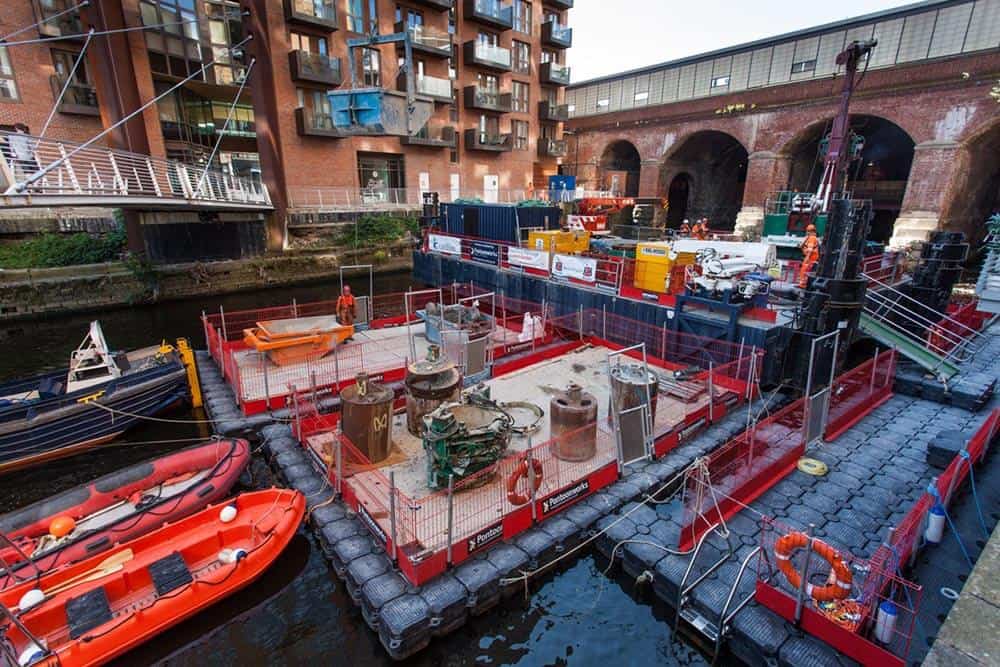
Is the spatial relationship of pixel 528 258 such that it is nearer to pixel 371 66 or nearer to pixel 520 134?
pixel 371 66

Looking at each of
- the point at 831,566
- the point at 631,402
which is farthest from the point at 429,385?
the point at 831,566

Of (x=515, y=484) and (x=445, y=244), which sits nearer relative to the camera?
(x=515, y=484)

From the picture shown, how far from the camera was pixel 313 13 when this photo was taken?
29688 millimetres

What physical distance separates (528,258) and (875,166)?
131 ft

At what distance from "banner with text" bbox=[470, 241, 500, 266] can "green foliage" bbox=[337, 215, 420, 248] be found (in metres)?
11.1

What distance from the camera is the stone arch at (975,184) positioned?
28922 mm

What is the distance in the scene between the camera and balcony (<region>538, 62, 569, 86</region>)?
147ft

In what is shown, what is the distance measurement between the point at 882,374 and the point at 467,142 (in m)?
35.1

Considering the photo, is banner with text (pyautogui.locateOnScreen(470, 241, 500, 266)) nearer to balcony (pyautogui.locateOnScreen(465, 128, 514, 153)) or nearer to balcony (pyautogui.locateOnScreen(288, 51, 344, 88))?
balcony (pyautogui.locateOnScreen(288, 51, 344, 88))

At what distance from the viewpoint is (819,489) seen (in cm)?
904

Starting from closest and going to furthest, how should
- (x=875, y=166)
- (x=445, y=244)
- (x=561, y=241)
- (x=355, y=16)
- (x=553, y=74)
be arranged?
(x=561, y=241)
(x=445, y=244)
(x=355, y=16)
(x=875, y=166)
(x=553, y=74)

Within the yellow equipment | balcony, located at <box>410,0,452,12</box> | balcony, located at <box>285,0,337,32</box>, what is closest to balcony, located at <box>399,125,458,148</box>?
balcony, located at <box>410,0,452,12</box>

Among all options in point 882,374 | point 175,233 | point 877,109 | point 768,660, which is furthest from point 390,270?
point 877,109

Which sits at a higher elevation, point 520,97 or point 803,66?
point 803,66
